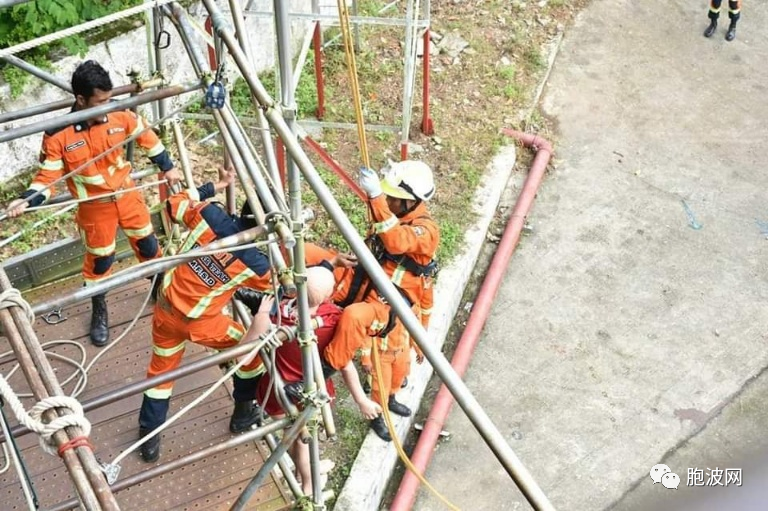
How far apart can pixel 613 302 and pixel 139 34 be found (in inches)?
188

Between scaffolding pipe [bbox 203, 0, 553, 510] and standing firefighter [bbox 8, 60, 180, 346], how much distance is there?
4.63ft

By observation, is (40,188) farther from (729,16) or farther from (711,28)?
(729,16)

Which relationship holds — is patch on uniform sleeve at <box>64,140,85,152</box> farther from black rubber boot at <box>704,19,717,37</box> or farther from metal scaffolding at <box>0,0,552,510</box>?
black rubber boot at <box>704,19,717,37</box>

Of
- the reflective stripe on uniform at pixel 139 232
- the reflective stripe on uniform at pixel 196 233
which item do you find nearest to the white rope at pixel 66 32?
the reflective stripe on uniform at pixel 196 233

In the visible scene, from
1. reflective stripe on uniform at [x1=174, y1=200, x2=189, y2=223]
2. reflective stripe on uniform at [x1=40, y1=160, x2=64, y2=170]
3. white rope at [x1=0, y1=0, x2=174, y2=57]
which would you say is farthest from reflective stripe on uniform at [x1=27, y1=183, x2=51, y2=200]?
white rope at [x1=0, y1=0, x2=174, y2=57]

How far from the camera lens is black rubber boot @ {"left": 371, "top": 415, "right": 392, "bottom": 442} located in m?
5.98

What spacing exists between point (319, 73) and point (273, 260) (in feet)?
16.0

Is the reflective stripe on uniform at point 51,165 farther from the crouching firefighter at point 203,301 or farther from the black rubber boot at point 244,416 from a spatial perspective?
the black rubber boot at point 244,416

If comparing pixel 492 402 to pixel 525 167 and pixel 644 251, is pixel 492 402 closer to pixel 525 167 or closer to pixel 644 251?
pixel 644 251

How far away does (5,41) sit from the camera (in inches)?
281

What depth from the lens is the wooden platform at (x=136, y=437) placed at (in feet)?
15.4

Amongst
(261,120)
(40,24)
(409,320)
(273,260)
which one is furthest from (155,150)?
(409,320)

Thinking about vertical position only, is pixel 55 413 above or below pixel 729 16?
above

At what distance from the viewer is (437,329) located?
674 cm
